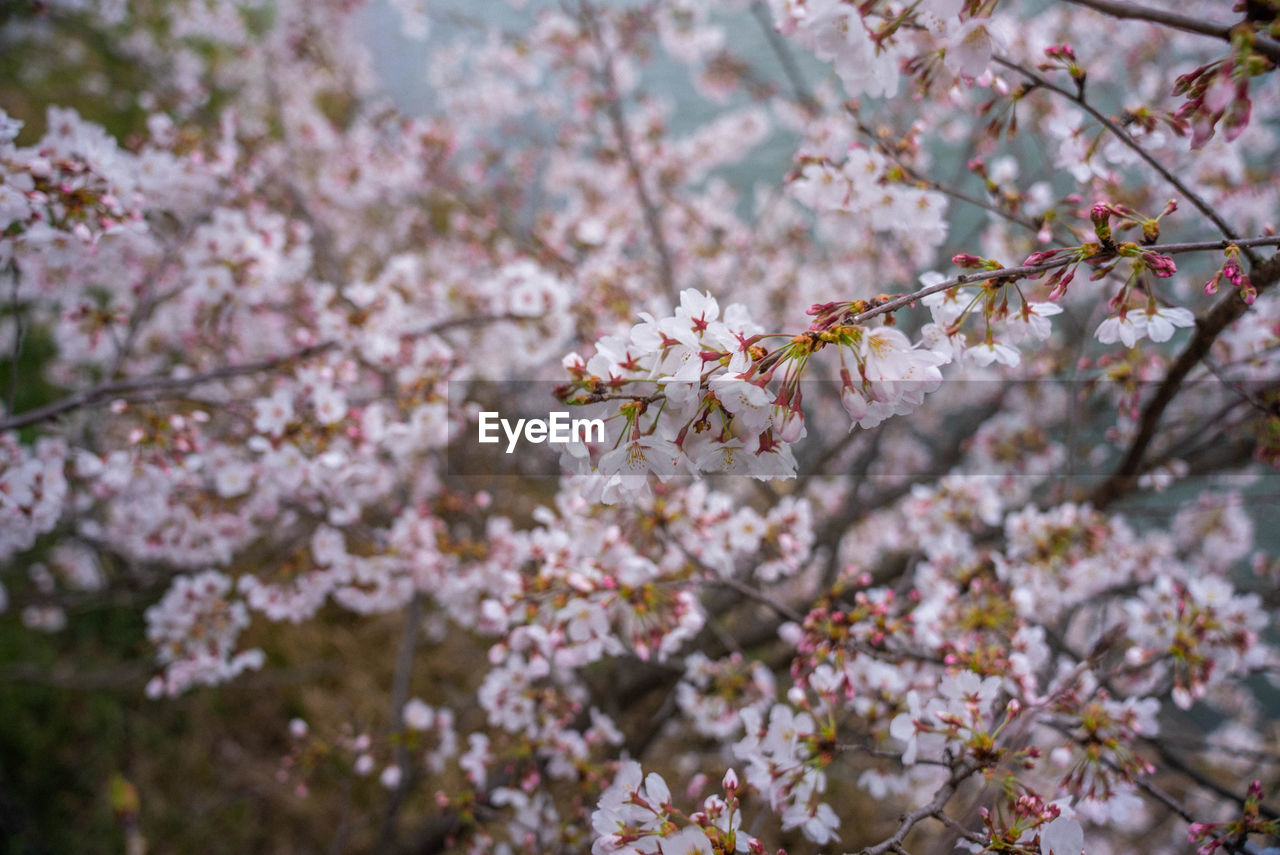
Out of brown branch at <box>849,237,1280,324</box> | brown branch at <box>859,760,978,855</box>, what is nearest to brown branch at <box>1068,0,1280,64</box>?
brown branch at <box>849,237,1280,324</box>

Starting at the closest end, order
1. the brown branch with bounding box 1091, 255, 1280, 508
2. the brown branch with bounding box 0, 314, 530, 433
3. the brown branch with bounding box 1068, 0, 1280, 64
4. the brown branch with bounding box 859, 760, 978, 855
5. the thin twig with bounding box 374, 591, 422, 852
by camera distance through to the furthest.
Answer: the brown branch with bounding box 1068, 0, 1280, 64 → the brown branch with bounding box 859, 760, 978, 855 → the brown branch with bounding box 1091, 255, 1280, 508 → the brown branch with bounding box 0, 314, 530, 433 → the thin twig with bounding box 374, 591, 422, 852

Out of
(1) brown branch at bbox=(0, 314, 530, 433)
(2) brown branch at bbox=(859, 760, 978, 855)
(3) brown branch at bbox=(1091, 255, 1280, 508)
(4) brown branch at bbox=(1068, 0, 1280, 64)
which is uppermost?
(1) brown branch at bbox=(0, 314, 530, 433)

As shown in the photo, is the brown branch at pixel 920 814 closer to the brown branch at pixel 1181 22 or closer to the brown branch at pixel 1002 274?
the brown branch at pixel 1002 274

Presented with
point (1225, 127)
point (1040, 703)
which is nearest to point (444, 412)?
point (1040, 703)

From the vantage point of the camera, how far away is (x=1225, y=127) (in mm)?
639

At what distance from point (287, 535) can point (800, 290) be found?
289 centimetres

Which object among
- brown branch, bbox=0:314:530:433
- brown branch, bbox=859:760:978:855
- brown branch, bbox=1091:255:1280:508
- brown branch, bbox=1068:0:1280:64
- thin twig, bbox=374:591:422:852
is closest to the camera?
brown branch, bbox=1068:0:1280:64

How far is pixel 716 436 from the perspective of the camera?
0.78 meters

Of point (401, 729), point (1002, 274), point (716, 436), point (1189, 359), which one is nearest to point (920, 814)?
point (716, 436)

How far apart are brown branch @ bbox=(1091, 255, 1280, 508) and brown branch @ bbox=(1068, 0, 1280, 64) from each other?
16.1 inches

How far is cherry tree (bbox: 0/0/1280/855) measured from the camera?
85cm

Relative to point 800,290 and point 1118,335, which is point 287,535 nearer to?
point 800,290

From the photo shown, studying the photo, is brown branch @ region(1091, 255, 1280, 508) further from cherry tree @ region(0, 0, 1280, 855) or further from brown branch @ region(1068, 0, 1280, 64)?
brown branch @ region(1068, 0, 1280, 64)

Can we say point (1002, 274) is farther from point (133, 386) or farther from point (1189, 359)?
point (133, 386)
